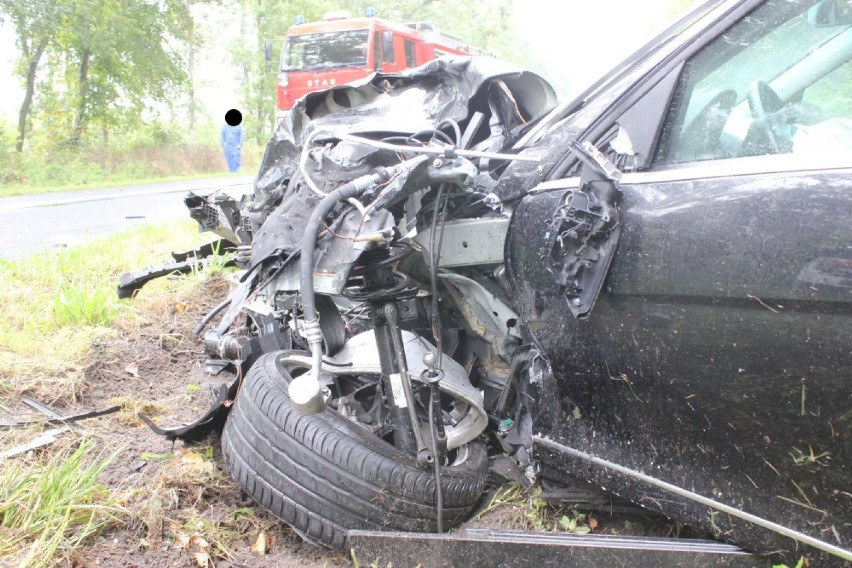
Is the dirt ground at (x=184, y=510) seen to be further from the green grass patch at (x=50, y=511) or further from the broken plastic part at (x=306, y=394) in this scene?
the broken plastic part at (x=306, y=394)

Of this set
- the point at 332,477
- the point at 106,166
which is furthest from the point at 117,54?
the point at 332,477

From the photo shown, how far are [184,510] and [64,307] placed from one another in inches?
86.3

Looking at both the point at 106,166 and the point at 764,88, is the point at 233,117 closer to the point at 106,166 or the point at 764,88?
the point at 764,88

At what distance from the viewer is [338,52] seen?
12.6 meters

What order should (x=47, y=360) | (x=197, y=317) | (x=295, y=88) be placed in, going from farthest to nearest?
(x=295, y=88), (x=197, y=317), (x=47, y=360)

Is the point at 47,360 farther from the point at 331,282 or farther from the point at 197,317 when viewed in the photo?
the point at 331,282

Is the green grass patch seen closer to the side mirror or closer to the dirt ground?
the dirt ground

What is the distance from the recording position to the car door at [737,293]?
4.58ft

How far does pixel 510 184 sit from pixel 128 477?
179 cm

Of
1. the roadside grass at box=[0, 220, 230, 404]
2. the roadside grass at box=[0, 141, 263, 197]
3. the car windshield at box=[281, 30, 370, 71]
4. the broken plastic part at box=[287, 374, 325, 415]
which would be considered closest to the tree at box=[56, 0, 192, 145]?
the roadside grass at box=[0, 141, 263, 197]

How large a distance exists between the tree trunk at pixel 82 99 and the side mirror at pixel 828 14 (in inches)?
822

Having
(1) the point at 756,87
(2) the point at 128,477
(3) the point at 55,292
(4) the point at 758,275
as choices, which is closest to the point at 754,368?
(4) the point at 758,275

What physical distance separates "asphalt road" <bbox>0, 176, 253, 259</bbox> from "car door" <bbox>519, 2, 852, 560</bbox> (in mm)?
5287

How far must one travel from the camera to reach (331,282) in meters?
1.89
